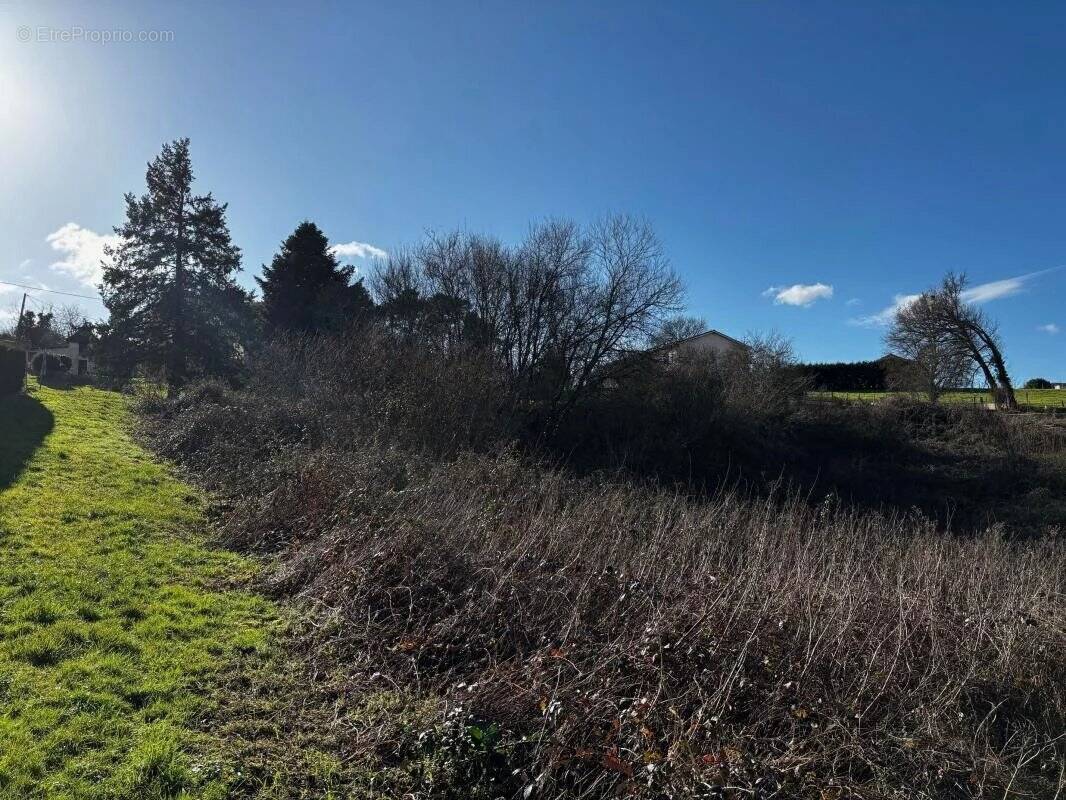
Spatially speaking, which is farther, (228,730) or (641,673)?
(641,673)

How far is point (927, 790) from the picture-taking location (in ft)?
8.79

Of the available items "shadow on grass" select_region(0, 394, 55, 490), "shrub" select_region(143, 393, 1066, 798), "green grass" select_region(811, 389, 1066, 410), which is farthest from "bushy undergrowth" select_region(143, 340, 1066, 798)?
"green grass" select_region(811, 389, 1066, 410)

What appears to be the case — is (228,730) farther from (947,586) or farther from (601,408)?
(601,408)

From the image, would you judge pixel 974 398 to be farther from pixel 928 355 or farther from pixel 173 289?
pixel 173 289

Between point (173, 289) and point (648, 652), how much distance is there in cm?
2581

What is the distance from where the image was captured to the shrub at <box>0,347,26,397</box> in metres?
14.9

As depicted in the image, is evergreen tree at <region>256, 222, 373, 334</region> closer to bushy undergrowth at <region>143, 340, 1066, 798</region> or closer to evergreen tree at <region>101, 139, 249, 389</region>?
evergreen tree at <region>101, 139, 249, 389</region>

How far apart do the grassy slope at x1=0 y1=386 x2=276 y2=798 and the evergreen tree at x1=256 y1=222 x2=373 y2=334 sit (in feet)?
61.5

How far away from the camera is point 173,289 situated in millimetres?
23609

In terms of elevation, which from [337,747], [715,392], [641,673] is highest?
[715,392]

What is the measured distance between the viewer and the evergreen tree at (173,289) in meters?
23.2

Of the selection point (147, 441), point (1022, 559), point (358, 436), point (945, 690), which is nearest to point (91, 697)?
point (945, 690)

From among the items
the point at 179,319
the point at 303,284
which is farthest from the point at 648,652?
the point at 303,284

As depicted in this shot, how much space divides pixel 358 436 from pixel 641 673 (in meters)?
8.19
